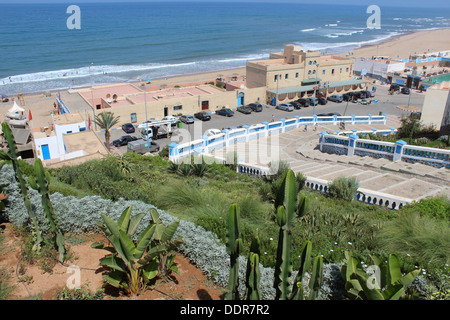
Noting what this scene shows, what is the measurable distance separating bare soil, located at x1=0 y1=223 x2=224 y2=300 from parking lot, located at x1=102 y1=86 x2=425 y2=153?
74.1 ft

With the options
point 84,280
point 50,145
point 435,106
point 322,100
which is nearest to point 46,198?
point 84,280

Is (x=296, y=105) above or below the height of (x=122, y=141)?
above

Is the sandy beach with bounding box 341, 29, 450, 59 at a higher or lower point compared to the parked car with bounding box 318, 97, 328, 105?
higher

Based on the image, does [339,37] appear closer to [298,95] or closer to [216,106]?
[298,95]

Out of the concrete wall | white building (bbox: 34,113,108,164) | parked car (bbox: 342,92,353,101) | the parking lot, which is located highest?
the concrete wall

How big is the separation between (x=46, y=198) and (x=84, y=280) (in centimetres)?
173

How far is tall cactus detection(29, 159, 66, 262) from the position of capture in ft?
22.1

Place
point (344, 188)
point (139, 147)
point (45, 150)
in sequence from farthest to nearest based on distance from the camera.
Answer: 1. point (139, 147)
2. point (45, 150)
3. point (344, 188)

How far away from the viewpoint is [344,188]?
11.9 meters

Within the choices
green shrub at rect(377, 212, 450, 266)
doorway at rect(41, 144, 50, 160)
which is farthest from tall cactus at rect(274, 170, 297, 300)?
doorway at rect(41, 144, 50, 160)

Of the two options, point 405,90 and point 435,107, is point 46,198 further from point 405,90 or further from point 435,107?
point 405,90

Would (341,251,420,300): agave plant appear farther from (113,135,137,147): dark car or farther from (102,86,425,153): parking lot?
(113,135,137,147): dark car

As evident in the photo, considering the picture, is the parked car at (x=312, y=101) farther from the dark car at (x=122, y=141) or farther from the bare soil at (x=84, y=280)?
the bare soil at (x=84, y=280)
